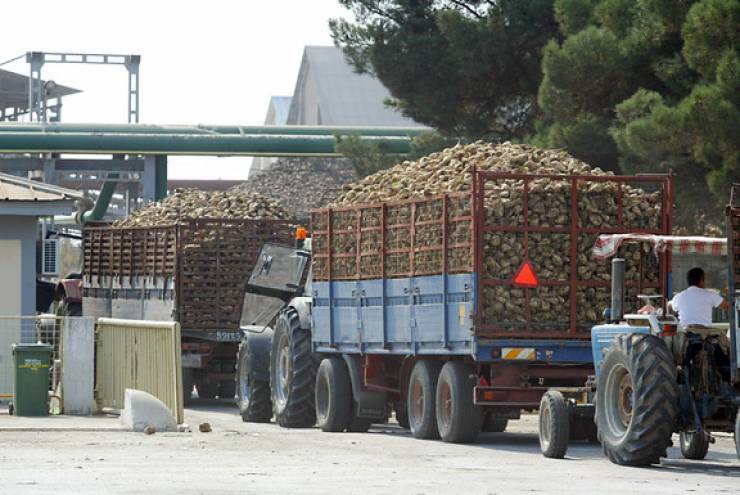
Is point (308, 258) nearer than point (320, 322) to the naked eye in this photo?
No

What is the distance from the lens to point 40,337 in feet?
89.7

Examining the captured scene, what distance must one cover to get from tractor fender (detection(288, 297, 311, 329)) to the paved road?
2.16 metres

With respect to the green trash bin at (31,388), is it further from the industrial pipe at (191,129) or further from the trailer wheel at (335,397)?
the industrial pipe at (191,129)

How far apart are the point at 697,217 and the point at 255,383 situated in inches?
391

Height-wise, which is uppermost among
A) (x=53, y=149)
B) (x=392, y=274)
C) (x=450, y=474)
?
(x=53, y=149)

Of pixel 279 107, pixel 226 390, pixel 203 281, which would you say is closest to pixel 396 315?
pixel 203 281

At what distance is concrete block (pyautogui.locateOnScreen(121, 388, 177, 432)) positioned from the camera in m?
21.5

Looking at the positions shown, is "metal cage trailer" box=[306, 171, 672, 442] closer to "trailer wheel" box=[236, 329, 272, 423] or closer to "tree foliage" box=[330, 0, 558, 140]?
"trailer wheel" box=[236, 329, 272, 423]

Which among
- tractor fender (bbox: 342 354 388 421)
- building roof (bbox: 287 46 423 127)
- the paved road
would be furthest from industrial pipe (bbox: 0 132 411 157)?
building roof (bbox: 287 46 423 127)

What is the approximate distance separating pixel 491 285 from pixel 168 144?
124 feet

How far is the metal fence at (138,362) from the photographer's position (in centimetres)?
2267

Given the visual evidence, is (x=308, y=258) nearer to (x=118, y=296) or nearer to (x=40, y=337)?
→ (x=40, y=337)

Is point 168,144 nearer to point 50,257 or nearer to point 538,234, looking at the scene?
point 50,257

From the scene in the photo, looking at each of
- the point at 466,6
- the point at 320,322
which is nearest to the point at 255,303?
the point at 320,322
